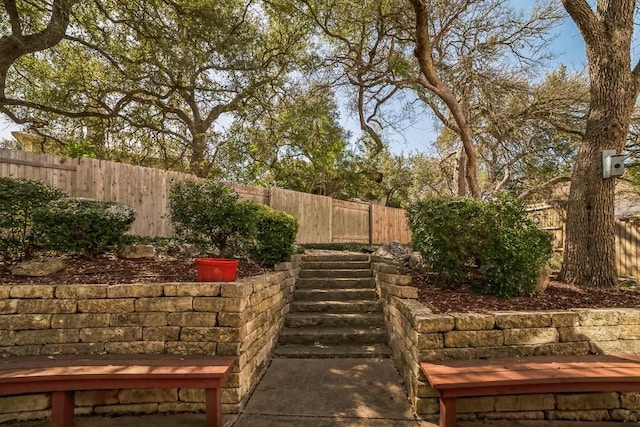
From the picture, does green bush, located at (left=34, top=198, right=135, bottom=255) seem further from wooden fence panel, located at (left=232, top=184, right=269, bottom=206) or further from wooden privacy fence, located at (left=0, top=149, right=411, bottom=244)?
wooden fence panel, located at (left=232, top=184, right=269, bottom=206)

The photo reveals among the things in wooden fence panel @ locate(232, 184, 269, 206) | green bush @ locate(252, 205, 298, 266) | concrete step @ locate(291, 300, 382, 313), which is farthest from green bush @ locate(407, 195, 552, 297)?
wooden fence panel @ locate(232, 184, 269, 206)

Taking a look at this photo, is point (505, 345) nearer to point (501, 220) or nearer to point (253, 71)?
point (501, 220)

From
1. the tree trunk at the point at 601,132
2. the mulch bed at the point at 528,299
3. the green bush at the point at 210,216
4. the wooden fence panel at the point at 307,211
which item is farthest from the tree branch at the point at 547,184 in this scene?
the green bush at the point at 210,216

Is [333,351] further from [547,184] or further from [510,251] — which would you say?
[547,184]

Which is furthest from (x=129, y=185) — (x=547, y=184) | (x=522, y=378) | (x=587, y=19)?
(x=547, y=184)

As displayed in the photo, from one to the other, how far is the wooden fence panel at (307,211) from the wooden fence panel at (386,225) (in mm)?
2540

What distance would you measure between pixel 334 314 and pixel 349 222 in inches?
259

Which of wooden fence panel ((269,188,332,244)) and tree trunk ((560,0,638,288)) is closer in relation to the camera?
tree trunk ((560,0,638,288))

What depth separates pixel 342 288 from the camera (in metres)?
5.49

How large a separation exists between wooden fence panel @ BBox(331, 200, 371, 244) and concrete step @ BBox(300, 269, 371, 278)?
4662 mm

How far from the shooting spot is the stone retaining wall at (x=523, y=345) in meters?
2.80

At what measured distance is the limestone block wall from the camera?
2.86 m

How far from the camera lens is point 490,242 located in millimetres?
3914

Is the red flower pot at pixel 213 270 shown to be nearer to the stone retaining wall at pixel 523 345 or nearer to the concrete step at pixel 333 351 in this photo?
the concrete step at pixel 333 351
